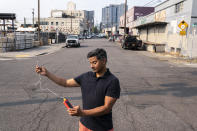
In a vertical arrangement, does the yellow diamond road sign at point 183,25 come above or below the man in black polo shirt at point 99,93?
above

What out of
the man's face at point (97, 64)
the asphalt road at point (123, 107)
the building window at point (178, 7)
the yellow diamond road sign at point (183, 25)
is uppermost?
the building window at point (178, 7)

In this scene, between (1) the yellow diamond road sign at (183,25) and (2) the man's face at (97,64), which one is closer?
(2) the man's face at (97,64)

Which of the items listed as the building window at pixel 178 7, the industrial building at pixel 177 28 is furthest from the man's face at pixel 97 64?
the building window at pixel 178 7

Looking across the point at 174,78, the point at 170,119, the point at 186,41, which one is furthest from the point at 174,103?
the point at 186,41

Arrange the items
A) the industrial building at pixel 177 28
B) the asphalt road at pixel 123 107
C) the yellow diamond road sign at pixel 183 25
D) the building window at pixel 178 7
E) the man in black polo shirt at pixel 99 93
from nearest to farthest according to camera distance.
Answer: the man in black polo shirt at pixel 99 93
the asphalt road at pixel 123 107
the yellow diamond road sign at pixel 183 25
the industrial building at pixel 177 28
the building window at pixel 178 7

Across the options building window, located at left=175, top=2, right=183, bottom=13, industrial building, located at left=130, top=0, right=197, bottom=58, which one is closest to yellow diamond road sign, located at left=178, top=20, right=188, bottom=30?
industrial building, located at left=130, top=0, right=197, bottom=58

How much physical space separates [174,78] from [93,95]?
8.35 metres

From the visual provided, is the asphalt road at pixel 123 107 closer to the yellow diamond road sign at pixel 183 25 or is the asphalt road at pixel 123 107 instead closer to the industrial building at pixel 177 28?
the yellow diamond road sign at pixel 183 25

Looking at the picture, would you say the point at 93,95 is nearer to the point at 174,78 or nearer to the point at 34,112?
the point at 34,112

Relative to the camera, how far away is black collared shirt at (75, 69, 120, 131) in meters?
2.33

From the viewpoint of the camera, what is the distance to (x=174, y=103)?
628cm

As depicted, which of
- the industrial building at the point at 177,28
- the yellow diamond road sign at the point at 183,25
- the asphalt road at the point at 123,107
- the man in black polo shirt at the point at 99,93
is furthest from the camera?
the industrial building at the point at 177,28

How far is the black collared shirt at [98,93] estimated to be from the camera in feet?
7.66

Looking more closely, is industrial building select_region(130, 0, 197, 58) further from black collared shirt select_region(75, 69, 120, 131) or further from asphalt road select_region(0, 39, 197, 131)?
black collared shirt select_region(75, 69, 120, 131)
